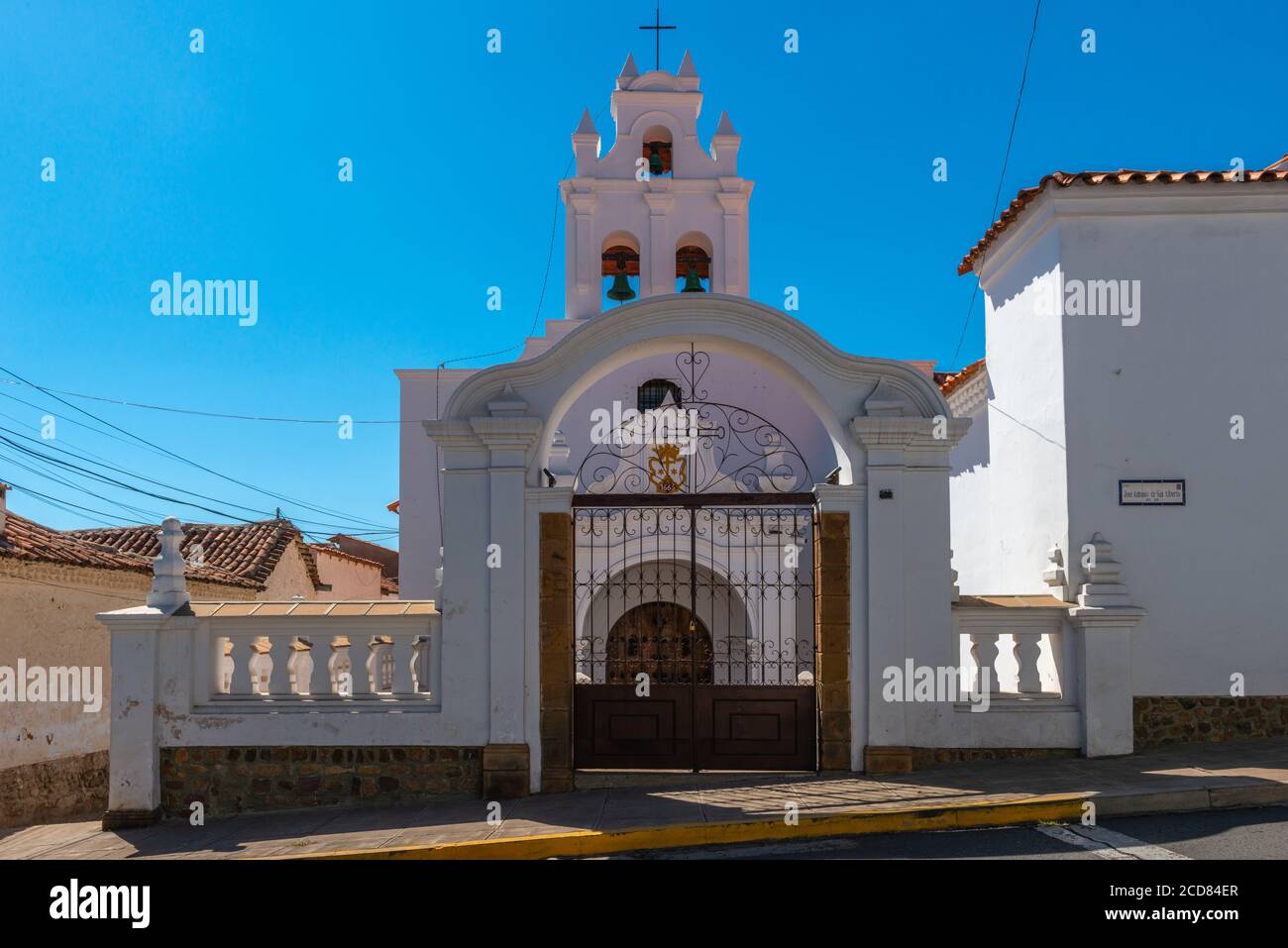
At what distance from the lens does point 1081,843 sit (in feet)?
22.3

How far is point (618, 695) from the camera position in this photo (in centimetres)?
907

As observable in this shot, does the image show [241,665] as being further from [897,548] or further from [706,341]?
[897,548]

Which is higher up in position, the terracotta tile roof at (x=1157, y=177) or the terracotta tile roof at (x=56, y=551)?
the terracotta tile roof at (x=1157, y=177)

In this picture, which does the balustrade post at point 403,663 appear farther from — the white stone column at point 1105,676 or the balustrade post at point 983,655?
the white stone column at point 1105,676

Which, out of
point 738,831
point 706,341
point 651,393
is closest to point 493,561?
point 706,341

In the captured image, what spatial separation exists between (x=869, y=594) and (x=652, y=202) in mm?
11787

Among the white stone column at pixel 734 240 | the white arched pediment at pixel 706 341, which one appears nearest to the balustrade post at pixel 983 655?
the white arched pediment at pixel 706 341

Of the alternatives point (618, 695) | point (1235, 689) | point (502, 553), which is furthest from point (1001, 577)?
point (502, 553)

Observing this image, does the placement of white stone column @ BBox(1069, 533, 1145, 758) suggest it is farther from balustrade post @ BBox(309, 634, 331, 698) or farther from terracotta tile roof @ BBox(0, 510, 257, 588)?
terracotta tile roof @ BBox(0, 510, 257, 588)

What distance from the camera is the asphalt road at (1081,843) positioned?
6.49 metres

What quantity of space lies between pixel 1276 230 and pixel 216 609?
9.79 metres

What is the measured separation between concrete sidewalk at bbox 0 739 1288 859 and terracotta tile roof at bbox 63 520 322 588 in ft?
29.2

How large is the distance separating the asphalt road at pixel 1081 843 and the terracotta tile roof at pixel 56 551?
29.0 ft
